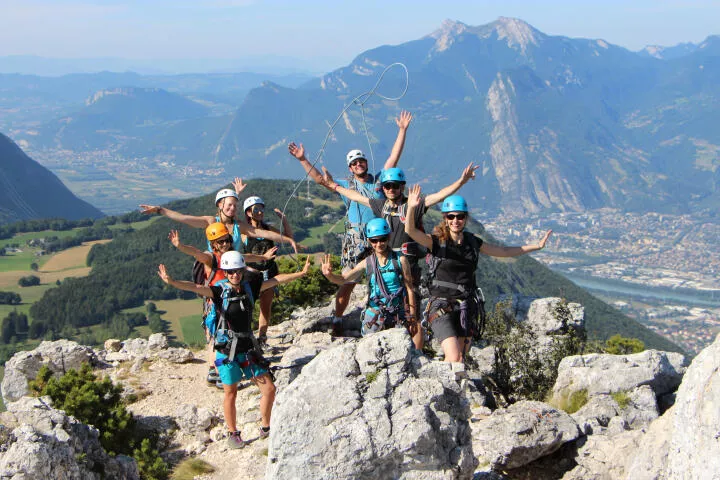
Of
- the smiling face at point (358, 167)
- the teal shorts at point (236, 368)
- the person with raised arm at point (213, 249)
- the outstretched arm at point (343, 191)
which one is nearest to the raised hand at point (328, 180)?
the outstretched arm at point (343, 191)

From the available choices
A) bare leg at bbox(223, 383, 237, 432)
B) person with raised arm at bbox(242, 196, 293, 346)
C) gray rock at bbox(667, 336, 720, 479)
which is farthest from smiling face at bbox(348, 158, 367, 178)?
gray rock at bbox(667, 336, 720, 479)

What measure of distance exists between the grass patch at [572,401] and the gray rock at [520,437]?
2.04 metres

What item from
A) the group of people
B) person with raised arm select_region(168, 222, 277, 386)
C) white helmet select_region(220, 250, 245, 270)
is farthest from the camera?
person with raised arm select_region(168, 222, 277, 386)

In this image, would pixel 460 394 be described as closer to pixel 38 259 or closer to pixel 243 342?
pixel 243 342

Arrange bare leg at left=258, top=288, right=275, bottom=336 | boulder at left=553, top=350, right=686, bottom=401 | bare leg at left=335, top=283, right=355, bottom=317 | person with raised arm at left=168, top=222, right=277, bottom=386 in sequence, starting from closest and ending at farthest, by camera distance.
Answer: person with raised arm at left=168, top=222, right=277, bottom=386 < boulder at left=553, top=350, right=686, bottom=401 < bare leg at left=335, top=283, right=355, bottom=317 < bare leg at left=258, top=288, right=275, bottom=336

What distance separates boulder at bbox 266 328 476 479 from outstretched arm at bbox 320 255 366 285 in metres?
2.65

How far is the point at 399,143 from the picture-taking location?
12.3m

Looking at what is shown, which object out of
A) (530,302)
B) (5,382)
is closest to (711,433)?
(530,302)

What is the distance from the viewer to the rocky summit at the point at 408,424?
19.7 feet

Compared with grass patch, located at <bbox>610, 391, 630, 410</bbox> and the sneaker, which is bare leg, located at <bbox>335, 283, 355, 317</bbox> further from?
grass patch, located at <bbox>610, 391, 630, 410</bbox>

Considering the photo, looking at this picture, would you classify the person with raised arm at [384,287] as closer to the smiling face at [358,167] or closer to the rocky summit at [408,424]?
the rocky summit at [408,424]

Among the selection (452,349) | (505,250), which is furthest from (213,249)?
(505,250)

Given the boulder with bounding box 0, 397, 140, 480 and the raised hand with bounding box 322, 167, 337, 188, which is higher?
the raised hand with bounding box 322, 167, 337, 188

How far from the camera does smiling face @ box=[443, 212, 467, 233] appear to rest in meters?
9.02
